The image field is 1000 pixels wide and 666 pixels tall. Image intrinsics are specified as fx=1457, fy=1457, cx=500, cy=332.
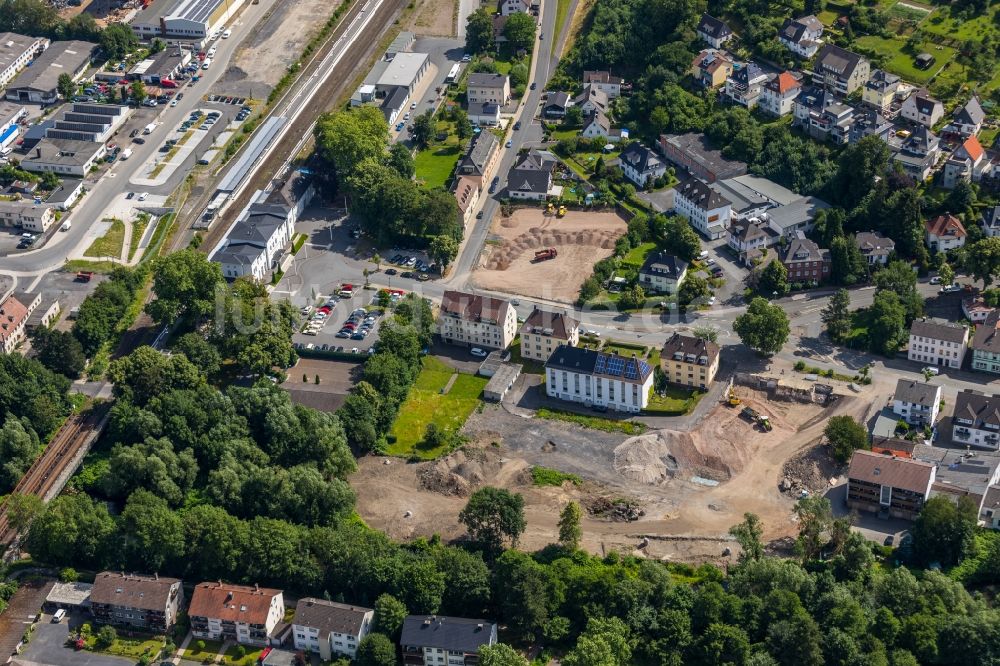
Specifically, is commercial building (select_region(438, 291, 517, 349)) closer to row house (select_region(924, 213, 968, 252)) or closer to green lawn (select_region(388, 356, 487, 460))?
green lawn (select_region(388, 356, 487, 460))

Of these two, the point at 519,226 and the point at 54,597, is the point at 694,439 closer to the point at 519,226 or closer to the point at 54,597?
the point at 519,226

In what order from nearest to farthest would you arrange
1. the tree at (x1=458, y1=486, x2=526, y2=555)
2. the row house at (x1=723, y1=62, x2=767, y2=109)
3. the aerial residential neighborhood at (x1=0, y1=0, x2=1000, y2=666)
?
the aerial residential neighborhood at (x1=0, y1=0, x2=1000, y2=666)
the tree at (x1=458, y1=486, x2=526, y2=555)
the row house at (x1=723, y1=62, x2=767, y2=109)

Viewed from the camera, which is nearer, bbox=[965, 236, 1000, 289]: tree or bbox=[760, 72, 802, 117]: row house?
bbox=[965, 236, 1000, 289]: tree

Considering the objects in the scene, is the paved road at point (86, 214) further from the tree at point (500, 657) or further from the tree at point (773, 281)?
the tree at point (500, 657)

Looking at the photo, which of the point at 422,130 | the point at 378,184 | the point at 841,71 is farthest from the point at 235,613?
the point at 841,71

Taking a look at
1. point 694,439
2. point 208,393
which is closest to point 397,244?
point 208,393

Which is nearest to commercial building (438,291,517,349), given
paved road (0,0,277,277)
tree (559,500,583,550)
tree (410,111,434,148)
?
tree (559,500,583,550)
